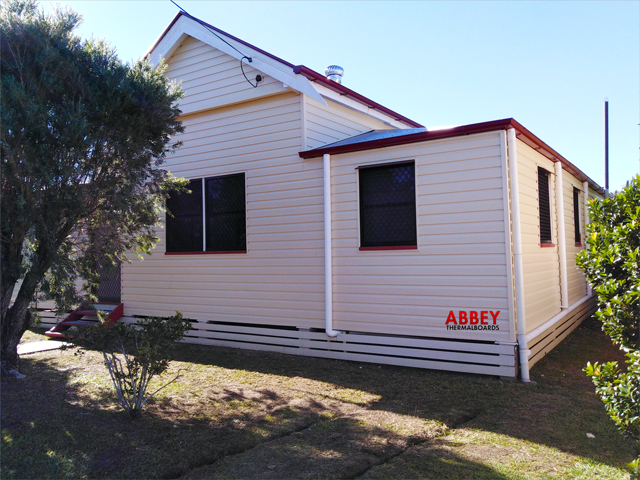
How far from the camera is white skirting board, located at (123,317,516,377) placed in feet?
20.9

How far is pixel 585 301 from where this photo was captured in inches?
426

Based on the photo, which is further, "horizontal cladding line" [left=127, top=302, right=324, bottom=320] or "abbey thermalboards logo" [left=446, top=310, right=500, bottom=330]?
"horizontal cladding line" [left=127, top=302, right=324, bottom=320]

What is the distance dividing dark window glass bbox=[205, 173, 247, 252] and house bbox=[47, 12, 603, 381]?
3 cm

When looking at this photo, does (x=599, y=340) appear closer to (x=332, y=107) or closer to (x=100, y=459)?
(x=332, y=107)

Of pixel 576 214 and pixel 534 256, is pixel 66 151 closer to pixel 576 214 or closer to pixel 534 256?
pixel 534 256

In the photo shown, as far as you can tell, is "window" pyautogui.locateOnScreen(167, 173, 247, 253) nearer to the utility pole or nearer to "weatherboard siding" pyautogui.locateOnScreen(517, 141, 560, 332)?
"weatherboard siding" pyautogui.locateOnScreen(517, 141, 560, 332)

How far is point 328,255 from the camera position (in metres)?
7.55

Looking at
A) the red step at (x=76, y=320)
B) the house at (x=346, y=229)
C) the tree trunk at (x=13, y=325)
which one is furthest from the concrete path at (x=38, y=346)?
the tree trunk at (x=13, y=325)

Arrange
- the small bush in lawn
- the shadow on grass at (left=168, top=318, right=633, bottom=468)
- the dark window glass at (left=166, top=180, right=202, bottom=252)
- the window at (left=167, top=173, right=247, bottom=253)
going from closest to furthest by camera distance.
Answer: the shadow on grass at (left=168, top=318, right=633, bottom=468) < the small bush in lawn < the window at (left=167, top=173, right=247, bottom=253) < the dark window glass at (left=166, top=180, right=202, bottom=252)

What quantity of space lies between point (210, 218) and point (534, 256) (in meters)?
5.75

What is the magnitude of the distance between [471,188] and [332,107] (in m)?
3.49

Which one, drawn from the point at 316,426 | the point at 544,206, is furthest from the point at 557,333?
the point at 316,426

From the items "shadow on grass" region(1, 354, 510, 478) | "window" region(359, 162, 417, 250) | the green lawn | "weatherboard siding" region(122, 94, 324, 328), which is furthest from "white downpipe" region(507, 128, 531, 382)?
"weatherboard siding" region(122, 94, 324, 328)

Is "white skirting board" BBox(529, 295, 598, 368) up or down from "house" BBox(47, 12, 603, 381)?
down
